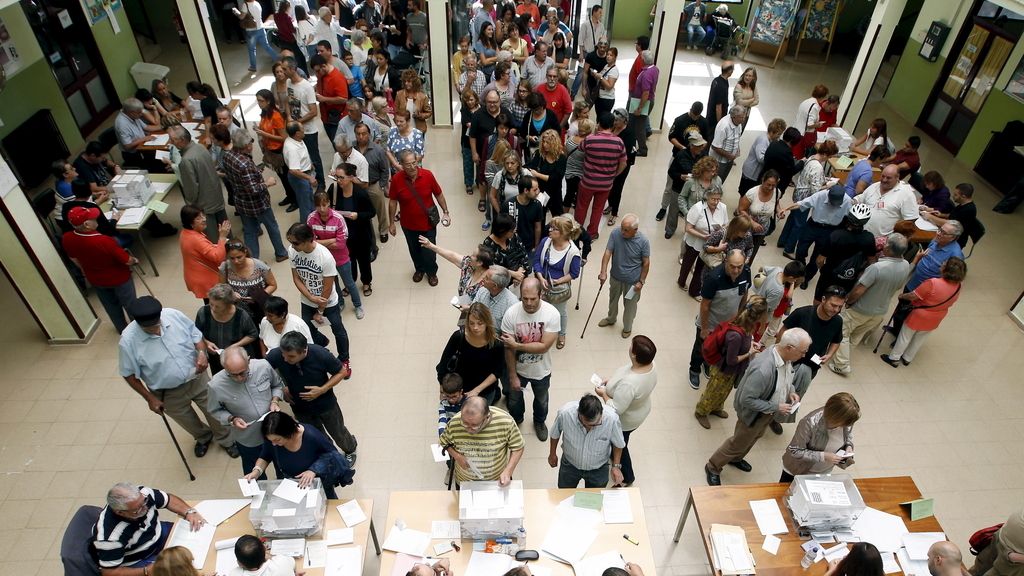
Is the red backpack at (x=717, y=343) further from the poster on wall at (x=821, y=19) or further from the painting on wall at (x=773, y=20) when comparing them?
the poster on wall at (x=821, y=19)

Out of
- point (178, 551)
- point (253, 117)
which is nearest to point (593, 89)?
point (253, 117)

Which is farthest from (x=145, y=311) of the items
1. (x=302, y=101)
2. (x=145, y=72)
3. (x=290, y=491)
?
(x=145, y=72)

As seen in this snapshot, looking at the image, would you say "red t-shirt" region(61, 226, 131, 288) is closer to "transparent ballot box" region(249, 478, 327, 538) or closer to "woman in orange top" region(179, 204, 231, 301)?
"woman in orange top" region(179, 204, 231, 301)

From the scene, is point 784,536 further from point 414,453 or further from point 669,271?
point 669,271

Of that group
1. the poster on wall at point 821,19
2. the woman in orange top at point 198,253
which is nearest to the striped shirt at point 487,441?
the woman in orange top at point 198,253

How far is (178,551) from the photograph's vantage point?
120 inches

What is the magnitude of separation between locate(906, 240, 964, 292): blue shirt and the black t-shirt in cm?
181

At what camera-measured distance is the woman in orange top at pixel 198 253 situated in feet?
16.9

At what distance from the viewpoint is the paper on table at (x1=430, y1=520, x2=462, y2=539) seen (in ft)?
12.1

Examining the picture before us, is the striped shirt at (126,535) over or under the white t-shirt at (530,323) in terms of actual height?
under

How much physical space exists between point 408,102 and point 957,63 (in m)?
8.93

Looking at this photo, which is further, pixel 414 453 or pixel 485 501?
pixel 414 453

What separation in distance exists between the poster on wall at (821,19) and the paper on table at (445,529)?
542 inches

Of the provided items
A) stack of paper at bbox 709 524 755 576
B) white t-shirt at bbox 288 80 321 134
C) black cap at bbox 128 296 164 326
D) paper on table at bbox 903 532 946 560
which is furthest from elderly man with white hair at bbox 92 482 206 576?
white t-shirt at bbox 288 80 321 134
